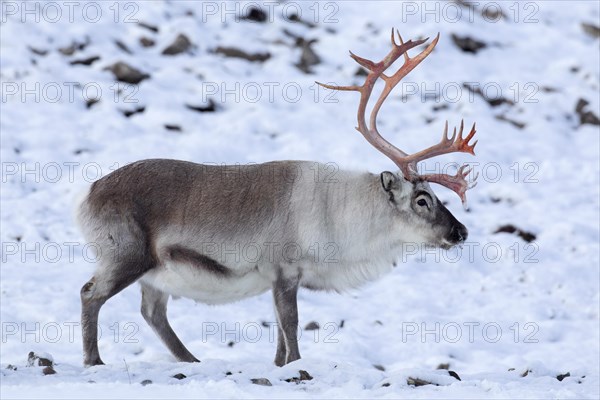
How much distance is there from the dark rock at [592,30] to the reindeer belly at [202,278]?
937 cm

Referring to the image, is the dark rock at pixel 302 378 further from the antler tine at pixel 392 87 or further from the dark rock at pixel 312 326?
the dark rock at pixel 312 326

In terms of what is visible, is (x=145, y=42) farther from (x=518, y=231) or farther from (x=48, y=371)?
(x=48, y=371)

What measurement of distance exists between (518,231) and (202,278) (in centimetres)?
454

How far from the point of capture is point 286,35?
45.5 ft

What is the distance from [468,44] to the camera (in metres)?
14.0

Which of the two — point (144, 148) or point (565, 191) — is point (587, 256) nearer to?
point (565, 191)

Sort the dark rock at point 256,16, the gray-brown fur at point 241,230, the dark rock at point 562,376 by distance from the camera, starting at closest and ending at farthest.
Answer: the dark rock at point 562,376
the gray-brown fur at point 241,230
the dark rock at point 256,16

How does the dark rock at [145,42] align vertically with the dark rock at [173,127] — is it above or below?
above

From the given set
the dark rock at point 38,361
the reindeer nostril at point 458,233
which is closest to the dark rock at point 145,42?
the reindeer nostril at point 458,233

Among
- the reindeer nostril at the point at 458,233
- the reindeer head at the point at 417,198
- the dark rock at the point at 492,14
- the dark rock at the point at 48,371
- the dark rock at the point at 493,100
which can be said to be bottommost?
the dark rock at the point at 48,371

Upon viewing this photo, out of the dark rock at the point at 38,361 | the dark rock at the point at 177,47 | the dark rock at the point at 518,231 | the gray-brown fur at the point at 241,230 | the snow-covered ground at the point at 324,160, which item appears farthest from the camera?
the dark rock at the point at 177,47

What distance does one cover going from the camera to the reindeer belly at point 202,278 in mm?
6477

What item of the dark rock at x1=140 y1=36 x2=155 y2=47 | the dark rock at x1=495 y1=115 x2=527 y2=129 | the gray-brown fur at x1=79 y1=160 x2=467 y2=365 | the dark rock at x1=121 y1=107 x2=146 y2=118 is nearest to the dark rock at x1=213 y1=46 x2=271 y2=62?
the dark rock at x1=140 y1=36 x2=155 y2=47

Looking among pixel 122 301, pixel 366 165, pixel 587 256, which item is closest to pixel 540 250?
→ pixel 587 256
